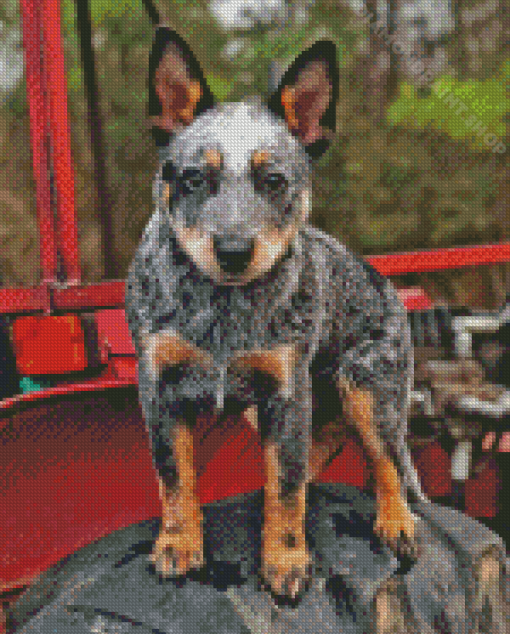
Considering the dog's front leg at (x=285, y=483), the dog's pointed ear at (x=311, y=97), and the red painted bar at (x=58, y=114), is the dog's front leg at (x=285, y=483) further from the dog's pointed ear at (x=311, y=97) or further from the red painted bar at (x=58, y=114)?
the red painted bar at (x=58, y=114)

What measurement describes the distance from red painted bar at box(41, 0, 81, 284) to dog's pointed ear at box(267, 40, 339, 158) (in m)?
0.96

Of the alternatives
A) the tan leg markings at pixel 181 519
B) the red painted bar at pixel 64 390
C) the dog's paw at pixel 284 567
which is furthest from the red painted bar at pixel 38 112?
the dog's paw at pixel 284 567

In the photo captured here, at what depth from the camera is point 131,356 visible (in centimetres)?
213

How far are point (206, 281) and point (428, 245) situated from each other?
2558 mm

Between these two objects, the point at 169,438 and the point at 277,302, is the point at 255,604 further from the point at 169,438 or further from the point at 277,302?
the point at 277,302

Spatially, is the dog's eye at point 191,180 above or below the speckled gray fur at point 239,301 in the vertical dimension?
above

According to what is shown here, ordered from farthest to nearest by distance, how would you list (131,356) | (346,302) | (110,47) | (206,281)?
(110,47) < (131,356) < (346,302) < (206,281)

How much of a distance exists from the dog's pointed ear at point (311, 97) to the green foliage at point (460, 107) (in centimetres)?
225

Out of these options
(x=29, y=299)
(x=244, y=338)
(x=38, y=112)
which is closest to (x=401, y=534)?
(x=244, y=338)

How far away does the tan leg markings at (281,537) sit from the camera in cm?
145

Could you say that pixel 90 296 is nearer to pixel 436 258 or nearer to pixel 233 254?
pixel 233 254

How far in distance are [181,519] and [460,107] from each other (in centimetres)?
286

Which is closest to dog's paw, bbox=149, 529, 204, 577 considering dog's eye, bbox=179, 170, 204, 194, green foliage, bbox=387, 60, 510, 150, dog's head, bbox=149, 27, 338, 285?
dog's head, bbox=149, 27, 338, 285

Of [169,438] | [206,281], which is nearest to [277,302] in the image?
[206,281]
